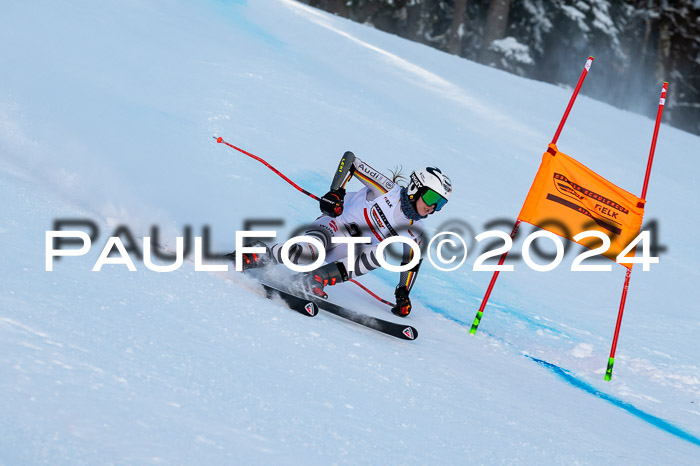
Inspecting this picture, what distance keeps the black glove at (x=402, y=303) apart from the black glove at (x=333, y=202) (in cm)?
69

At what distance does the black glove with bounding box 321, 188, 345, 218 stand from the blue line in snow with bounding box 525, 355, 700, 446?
1739 mm

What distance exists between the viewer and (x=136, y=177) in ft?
19.5

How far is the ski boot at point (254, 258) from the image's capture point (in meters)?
4.81

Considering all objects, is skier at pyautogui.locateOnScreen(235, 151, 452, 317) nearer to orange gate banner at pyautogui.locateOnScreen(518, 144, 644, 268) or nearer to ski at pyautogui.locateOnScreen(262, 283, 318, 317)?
ski at pyautogui.locateOnScreen(262, 283, 318, 317)

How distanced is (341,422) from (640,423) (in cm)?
245

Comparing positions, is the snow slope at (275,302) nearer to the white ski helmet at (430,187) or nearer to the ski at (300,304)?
the ski at (300,304)

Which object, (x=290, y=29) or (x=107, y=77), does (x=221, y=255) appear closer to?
(x=107, y=77)

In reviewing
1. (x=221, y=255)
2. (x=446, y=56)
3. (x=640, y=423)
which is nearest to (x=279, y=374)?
(x=221, y=255)

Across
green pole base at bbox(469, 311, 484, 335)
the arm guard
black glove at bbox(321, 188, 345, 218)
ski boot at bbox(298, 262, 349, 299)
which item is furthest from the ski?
green pole base at bbox(469, 311, 484, 335)

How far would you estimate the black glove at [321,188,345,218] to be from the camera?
5062 millimetres

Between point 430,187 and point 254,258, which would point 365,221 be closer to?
point 430,187

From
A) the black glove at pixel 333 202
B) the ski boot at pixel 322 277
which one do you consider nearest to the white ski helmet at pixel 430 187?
the black glove at pixel 333 202

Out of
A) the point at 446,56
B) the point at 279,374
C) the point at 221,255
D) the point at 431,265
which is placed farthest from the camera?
the point at 446,56

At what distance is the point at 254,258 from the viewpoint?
15.8 feet
